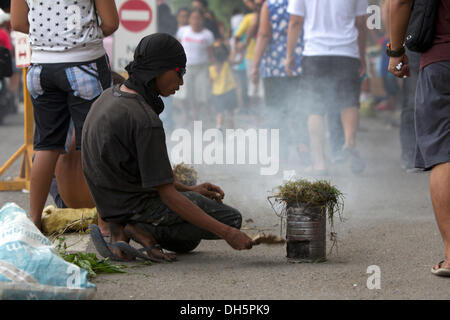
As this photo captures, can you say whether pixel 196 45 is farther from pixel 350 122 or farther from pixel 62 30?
pixel 62 30

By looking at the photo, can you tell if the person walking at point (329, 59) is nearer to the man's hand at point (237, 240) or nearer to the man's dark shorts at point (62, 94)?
the man's dark shorts at point (62, 94)

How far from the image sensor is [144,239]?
4.81m

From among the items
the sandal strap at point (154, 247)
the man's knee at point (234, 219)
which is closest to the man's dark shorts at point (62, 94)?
the sandal strap at point (154, 247)

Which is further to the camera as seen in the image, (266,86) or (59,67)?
(266,86)

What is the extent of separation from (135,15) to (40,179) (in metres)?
4.26

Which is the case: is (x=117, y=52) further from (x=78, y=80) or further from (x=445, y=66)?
(x=445, y=66)

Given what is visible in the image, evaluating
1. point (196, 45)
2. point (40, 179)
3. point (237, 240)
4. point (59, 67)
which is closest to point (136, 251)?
point (237, 240)

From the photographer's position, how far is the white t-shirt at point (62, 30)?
18.0 feet

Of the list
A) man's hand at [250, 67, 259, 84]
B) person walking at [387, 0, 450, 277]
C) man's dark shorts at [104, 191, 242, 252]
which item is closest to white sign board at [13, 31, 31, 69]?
man's dark shorts at [104, 191, 242, 252]

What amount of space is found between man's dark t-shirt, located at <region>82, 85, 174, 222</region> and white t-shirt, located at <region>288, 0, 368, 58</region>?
156 inches

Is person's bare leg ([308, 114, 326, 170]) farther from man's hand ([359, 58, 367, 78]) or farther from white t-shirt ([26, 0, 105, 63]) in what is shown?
white t-shirt ([26, 0, 105, 63])

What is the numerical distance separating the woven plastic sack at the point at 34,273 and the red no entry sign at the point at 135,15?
18.4 feet

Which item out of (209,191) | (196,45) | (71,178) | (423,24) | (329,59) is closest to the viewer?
(423,24)

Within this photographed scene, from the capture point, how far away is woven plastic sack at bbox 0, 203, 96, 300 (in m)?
3.69
